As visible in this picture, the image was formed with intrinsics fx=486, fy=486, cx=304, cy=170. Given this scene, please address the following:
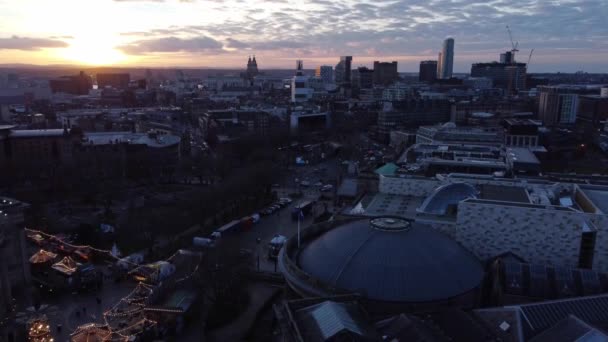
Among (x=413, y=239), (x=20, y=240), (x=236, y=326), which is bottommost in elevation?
(x=236, y=326)

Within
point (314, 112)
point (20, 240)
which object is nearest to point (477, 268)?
point (20, 240)

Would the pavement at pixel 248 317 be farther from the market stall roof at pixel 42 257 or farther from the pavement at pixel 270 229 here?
the market stall roof at pixel 42 257

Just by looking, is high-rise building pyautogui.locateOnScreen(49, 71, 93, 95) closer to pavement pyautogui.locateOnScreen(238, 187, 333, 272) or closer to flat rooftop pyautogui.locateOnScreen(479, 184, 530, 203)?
pavement pyautogui.locateOnScreen(238, 187, 333, 272)

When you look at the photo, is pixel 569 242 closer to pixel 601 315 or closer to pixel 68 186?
pixel 601 315

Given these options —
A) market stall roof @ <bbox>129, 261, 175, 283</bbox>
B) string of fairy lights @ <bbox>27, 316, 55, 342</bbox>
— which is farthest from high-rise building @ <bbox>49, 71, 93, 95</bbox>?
string of fairy lights @ <bbox>27, 316, 55, 342</bbox>

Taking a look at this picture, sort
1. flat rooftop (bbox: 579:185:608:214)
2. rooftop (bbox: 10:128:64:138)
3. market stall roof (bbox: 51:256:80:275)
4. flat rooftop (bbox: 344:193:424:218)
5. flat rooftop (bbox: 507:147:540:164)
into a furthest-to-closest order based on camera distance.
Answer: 1. rooftop (bbox: 10:128:64:138)
2. flat rooftop (bbox: 507:147:540:164)
3. flat rooftop (bbox: 344:193:424:218)
4. flat rooftop (bbox: 579:185:608:214)
5. market stall roof (bbox: 51:256:80:275)
